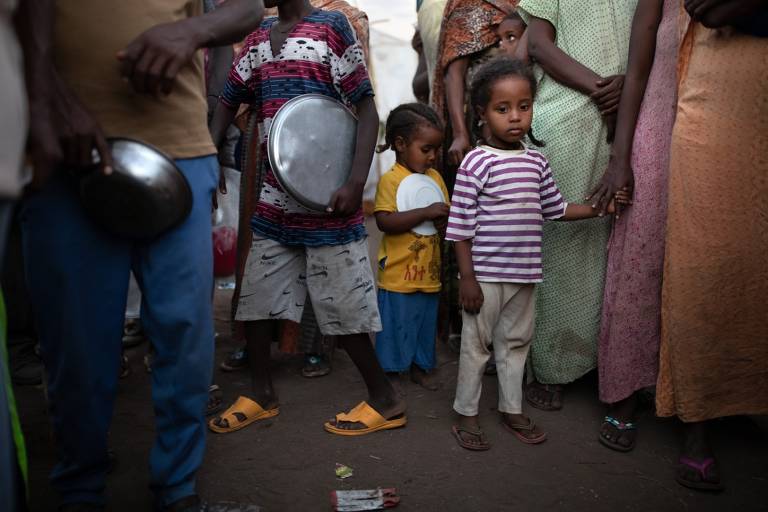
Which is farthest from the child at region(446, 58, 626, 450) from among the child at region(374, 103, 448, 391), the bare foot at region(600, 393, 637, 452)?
the child at region(374, 103, 448, 391)

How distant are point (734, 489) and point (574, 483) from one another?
56 centimetres

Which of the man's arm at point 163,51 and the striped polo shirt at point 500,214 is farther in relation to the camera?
the striped polo shirt at point 500,214

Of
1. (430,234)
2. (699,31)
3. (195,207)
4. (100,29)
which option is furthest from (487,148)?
(100,29)

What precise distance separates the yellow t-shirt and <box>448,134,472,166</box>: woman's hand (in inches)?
8.9

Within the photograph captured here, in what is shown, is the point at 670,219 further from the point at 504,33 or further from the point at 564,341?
the point at 504,33

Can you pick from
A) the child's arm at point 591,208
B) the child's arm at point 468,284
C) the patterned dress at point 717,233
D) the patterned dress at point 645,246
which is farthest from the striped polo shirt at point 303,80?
the patterned dress at point 717,233

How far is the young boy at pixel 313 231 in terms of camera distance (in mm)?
2699

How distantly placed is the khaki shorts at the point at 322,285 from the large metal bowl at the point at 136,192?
3.35 ft

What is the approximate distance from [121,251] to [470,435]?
1.54 m

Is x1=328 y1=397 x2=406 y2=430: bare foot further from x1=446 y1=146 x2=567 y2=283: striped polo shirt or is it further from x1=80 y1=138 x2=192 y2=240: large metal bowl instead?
x1=80 y1=138 x2=192 y2=240: large metal bowl

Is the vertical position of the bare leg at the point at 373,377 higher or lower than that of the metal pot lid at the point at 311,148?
lower

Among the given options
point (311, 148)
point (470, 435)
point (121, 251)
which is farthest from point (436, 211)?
point (121, 251)

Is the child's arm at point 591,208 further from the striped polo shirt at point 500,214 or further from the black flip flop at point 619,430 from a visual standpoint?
the black flip flop at point 619,430

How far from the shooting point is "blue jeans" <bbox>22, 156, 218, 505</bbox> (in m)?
1.78
